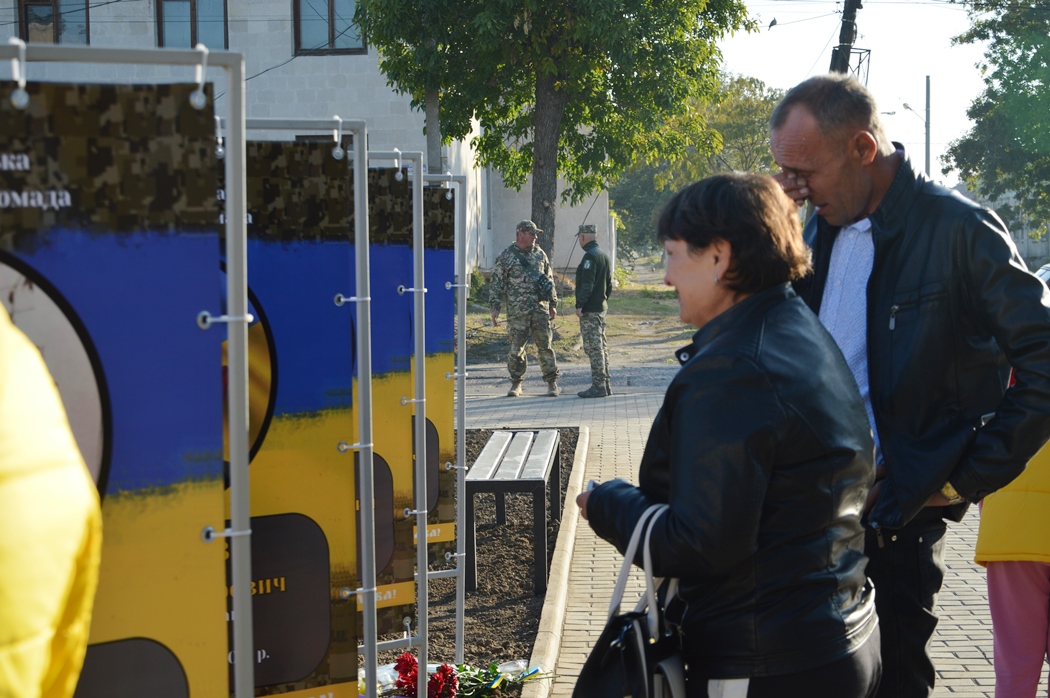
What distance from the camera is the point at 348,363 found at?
10.2 feet

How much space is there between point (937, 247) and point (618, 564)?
409cm

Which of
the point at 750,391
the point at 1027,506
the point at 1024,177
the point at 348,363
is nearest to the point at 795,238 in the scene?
the point at 750,391

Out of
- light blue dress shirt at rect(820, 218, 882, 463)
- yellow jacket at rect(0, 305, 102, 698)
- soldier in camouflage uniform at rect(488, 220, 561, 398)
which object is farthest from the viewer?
soldier in camouflage uniform at rect(488, 220, 561, 398)

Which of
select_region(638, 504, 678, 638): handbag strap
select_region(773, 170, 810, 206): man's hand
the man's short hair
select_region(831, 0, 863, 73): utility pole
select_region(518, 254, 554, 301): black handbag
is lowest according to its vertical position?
select_region(638, 504, 678, 638): handbag strap

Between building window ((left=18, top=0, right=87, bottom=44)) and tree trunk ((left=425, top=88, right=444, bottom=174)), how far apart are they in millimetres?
9774

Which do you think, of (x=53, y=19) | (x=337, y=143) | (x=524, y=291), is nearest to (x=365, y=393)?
(x=337, y=143)

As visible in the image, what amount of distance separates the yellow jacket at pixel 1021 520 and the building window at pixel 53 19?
24631mm

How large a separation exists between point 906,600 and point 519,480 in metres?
3.51

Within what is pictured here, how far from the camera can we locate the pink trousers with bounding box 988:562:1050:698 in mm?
Result: 3309

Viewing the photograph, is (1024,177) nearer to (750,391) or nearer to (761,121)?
(761,121)

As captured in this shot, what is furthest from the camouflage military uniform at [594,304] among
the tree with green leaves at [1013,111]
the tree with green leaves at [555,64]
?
the tree with green leaves at [1013,111]

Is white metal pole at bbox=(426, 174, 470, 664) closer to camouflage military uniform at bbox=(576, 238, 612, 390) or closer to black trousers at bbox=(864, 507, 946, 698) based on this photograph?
black trousers at bbox=(864, 507, 946, 698)

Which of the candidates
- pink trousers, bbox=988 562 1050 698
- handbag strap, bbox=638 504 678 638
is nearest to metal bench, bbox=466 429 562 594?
pink trousers, bbox=988 562 1050 698

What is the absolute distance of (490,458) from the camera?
6883 mm
